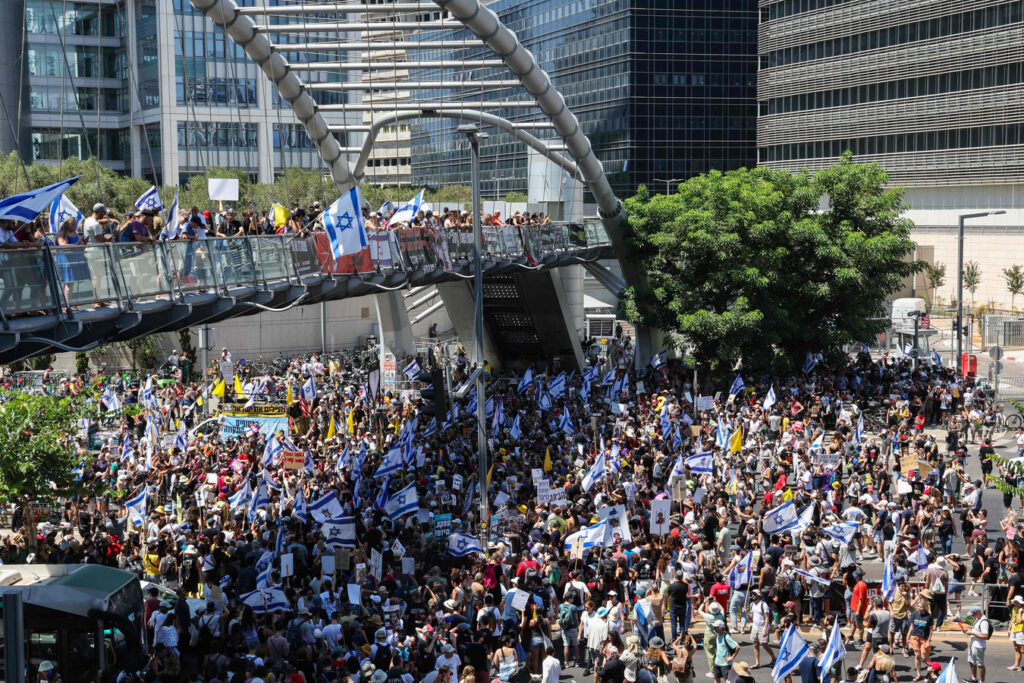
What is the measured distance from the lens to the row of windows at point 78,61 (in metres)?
84.1

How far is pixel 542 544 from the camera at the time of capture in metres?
21.0

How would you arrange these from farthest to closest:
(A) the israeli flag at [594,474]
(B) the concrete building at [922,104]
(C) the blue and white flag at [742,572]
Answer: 1. (B) the concrete building at [922,104]
2. (A) the israeli flag at [594,474]
3. (C) the blue and white flag at [742,572]

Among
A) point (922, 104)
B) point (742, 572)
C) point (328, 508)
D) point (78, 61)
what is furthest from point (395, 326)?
point (78, 61)

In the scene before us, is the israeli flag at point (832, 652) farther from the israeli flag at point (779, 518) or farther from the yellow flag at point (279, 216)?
the yellow flag at point (279, 216)

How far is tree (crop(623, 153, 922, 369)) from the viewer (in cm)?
4188

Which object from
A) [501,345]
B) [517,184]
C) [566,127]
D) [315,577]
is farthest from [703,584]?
[517,184]

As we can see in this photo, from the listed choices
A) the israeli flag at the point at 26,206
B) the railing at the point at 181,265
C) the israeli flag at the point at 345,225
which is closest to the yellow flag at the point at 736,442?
the railing at the point at 181,265

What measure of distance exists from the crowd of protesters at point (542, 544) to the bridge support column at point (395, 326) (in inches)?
308

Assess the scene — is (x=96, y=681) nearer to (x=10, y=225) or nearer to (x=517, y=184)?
(x=10, y=225)

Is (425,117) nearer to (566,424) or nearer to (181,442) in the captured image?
(566,424)

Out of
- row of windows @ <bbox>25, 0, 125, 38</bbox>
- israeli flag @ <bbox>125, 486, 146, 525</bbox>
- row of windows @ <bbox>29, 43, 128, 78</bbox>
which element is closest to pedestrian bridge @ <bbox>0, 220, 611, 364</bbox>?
israeli flag @ <bbox>125, 486, 146, 525</bbox>

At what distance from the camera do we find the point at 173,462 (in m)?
28.4

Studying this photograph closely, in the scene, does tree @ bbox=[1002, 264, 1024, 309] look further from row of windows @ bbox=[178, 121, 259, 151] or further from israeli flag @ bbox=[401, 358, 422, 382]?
row of windows @ bbox=[178, 121, 259, 151]

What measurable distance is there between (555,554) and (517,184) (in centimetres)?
8250
